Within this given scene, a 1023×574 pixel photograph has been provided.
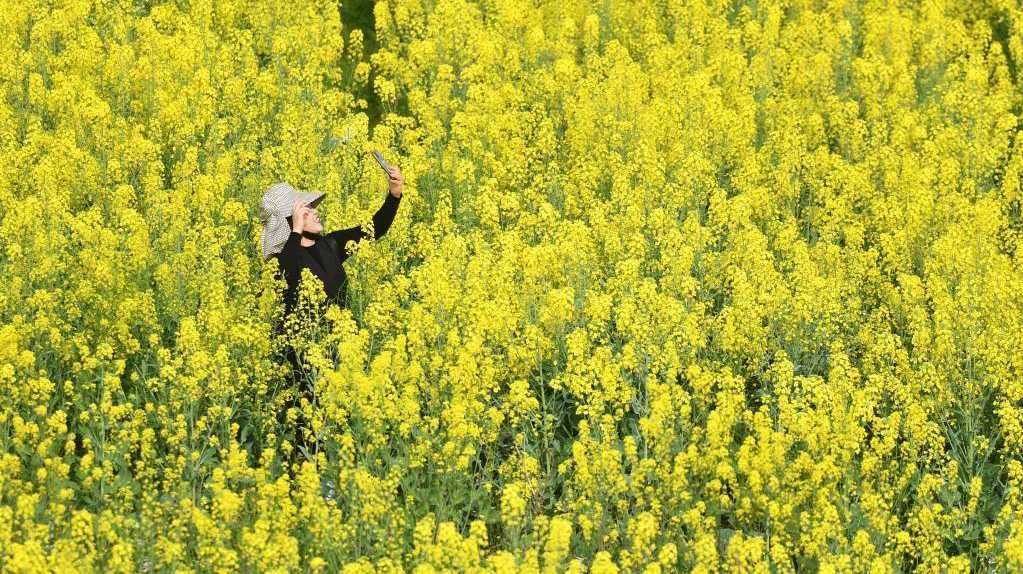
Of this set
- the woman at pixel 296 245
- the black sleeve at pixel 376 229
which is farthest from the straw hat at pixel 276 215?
the black sleeve at pixel 376 229

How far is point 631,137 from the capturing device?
1273 centimetres

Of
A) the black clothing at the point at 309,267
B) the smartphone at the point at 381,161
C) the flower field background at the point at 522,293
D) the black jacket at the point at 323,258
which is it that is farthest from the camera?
the smartphone at the point at 381,161

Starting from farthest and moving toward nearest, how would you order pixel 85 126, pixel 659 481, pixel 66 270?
pixel 85 126
pixel 66 270
pixel 659 481

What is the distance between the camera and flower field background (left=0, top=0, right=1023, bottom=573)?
8.08 meters

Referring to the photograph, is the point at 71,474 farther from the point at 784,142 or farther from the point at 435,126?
the point at 784,142

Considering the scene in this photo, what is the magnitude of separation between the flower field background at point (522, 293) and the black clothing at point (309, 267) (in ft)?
0.45

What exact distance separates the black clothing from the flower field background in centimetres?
14

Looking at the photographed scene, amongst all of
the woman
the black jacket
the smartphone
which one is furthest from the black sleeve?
the smartphone

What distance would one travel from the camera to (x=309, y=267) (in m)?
9.67

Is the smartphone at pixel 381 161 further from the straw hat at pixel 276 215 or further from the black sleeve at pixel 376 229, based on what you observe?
the straw hat at pixel 276 215

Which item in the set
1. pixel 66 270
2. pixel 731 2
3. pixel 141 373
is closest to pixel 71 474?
pixel 141 373

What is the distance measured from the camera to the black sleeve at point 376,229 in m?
10.1

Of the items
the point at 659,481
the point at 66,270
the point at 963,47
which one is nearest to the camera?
the point at 659,481

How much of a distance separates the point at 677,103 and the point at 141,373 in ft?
18.6
